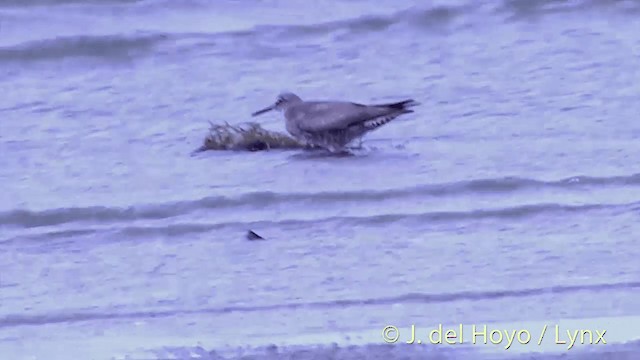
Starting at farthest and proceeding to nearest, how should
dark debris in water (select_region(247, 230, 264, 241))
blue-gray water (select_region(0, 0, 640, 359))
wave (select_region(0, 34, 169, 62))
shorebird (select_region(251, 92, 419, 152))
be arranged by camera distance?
wave (select_region(0, 34, 169, 62)), shorebird (select_region(251, 92, 419, 152)), dark debris in water (select_region(247, 230, 264, 241)), blue-gray water (select_region(0, 0, 640, 359))

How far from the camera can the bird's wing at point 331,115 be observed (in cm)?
477

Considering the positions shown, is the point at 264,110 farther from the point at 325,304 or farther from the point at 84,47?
the point at 325,304

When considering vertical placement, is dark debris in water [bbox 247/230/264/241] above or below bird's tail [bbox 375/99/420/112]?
below

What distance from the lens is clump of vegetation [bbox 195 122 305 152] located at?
4785 mm

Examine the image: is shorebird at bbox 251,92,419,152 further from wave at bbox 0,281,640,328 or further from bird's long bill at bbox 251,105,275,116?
wave at bbox 0,281,640,328

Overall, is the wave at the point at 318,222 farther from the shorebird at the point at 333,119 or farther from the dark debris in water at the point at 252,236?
the shorebird at the point at 333,119

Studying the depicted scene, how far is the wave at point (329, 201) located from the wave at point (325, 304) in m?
0.44

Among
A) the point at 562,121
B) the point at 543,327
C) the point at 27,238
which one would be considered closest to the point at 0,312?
the point at 27,238

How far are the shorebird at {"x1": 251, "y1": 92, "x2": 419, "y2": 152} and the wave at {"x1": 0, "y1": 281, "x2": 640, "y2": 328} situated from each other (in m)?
0.75

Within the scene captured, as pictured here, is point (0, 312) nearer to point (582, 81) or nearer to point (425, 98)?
point (425, 98)

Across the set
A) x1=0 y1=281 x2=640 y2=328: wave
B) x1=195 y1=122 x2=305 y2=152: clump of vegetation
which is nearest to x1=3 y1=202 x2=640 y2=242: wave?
x1=195 y1=122 x2=305 y2=152: clump of vegetation

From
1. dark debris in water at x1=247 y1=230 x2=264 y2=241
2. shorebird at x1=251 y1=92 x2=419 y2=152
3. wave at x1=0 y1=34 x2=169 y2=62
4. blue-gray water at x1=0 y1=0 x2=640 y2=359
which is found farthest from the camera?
wave at x1=0 y1=34 x2=169 y2=62

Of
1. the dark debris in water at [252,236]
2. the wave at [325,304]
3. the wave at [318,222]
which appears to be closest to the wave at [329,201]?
the wave at [318,222]

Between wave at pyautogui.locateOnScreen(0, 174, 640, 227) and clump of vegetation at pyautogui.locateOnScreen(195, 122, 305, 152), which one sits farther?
clump of vegetation at pyautogui.locateOnScreen(195, 122, 305, 152)
